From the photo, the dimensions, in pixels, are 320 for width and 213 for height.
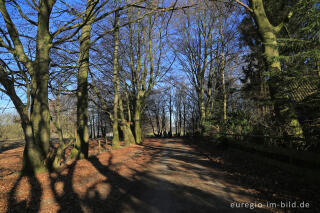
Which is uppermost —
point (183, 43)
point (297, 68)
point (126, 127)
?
point (183, 43)

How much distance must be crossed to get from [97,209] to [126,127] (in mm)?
14626

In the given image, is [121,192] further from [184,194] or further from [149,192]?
[184,194]

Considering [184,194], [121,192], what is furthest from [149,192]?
[184,194]

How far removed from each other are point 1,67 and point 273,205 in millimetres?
9295

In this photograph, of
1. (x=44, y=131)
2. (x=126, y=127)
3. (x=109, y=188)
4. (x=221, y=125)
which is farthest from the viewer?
(x=126, y=127)

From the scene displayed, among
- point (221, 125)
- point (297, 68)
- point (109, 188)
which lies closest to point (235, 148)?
point (221, 125)

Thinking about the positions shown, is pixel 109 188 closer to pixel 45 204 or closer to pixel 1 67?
pixel 45 204

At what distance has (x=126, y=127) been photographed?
18.5 meters

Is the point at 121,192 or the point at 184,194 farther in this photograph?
the point at 121,192

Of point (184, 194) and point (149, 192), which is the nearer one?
point (184, 194)

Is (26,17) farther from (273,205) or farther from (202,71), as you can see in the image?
(202,71)

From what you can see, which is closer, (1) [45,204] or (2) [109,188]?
(1) [45,204]

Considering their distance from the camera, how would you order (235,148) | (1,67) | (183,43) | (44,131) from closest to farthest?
(1,67)
(44,131)
(235,148)
(183,43)

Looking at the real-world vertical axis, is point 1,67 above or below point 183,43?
below
